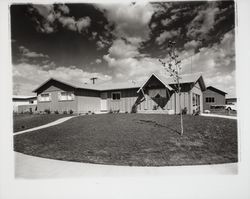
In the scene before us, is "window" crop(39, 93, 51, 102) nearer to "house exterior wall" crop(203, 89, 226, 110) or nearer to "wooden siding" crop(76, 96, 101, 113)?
"wooden siding" crop(76, 96, 101, 113)

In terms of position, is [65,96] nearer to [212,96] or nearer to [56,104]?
[56,104]

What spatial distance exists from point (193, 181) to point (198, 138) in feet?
7.74

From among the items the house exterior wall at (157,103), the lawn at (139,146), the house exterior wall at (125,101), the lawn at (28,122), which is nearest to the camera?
the lawn at (139,146)

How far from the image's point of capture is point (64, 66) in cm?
1170

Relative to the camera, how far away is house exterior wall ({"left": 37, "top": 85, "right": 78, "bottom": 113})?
52.9 ft

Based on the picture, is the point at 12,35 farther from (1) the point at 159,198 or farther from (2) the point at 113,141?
(1) the point at 159,198

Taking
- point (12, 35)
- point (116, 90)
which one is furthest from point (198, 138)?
point (116, 90)

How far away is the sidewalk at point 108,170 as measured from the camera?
4.65m

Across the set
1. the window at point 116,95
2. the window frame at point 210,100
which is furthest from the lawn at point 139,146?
the window frame at point 210,100

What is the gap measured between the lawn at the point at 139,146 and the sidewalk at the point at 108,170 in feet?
0.63

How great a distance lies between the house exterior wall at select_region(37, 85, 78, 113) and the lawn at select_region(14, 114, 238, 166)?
25.9 ft

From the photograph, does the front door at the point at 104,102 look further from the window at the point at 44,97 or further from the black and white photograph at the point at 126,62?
the black and white photograph at the point at 126,62

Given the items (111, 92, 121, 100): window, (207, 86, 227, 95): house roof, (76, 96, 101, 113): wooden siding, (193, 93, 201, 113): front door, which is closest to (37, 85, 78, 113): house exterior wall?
(76, 96, 101, 113): wooden siding

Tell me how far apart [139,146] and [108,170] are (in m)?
1.67
